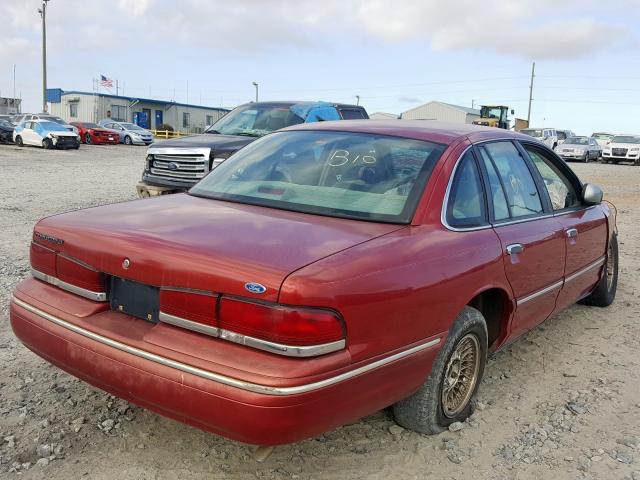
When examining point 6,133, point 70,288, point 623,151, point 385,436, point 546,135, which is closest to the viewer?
point 70,288

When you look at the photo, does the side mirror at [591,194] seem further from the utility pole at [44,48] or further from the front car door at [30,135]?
the utility pole at [44,48]

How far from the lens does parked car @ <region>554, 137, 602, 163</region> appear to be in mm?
31047

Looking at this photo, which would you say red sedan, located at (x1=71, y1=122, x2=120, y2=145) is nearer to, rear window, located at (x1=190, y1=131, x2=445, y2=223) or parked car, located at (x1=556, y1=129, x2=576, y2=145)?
parked car, located at (x1=556, y1=129, x2=576, y2=145)

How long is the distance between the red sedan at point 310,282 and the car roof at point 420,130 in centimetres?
2

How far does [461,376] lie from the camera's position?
3.32m

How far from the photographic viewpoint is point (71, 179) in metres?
14.8

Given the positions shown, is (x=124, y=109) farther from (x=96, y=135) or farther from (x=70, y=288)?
(x=70, y=288)

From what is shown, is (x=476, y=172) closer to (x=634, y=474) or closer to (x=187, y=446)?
(x=634, y=474)

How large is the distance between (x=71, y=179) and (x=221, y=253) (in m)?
13.7

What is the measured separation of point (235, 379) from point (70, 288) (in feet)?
3.61

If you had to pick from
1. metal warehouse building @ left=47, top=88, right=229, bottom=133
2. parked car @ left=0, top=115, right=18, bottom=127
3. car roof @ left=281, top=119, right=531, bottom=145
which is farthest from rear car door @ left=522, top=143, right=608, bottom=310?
metal warehouse building @ left=47, top=88, right=229, bottom=133

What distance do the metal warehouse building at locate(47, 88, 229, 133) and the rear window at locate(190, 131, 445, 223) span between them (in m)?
52.9

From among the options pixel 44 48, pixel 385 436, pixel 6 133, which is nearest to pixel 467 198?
pixel 385 436

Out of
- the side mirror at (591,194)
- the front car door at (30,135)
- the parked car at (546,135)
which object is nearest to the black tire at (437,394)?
the side mirror at (591,194)
